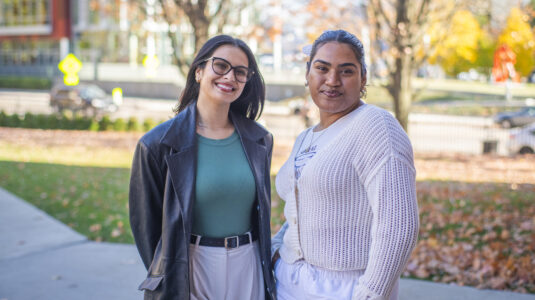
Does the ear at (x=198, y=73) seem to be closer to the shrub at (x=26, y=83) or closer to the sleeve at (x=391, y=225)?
the sleeve at (x=391, y=225)

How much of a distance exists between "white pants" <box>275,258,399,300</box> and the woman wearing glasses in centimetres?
24

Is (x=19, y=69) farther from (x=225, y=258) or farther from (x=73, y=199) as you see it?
(x=225, y=258)

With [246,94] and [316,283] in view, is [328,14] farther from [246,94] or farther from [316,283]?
[316,283]

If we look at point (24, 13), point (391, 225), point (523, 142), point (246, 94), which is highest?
point (24, 13)

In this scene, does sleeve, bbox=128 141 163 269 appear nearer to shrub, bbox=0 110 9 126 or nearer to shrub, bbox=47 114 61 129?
shrub, bbox=47 114 61 129

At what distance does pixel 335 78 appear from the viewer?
224 cm

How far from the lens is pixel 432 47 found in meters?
11.2

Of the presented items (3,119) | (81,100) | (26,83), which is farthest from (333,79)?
(26,83)

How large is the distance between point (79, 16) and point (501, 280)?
5148cm

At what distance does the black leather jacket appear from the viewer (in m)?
2.53

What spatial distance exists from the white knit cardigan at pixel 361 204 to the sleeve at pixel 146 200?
69 cm

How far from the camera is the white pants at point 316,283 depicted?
2199mm

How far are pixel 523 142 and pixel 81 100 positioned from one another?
2377 centimetres

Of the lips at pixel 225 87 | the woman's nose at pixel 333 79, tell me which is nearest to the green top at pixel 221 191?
the lips at pixel 225 87
